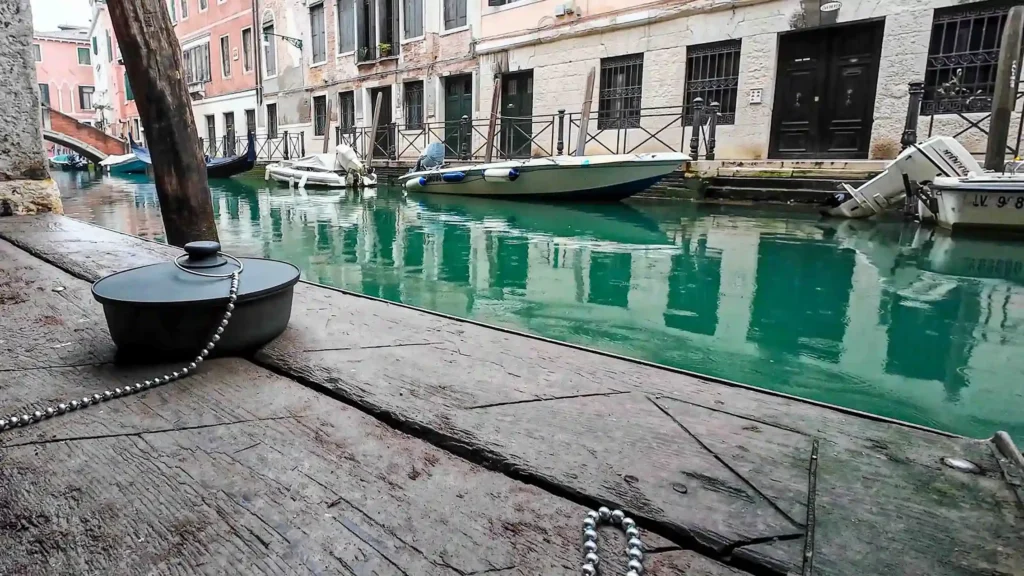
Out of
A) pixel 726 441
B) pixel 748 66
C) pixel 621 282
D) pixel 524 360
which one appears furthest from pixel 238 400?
pixel 748 66

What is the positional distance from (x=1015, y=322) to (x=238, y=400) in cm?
415

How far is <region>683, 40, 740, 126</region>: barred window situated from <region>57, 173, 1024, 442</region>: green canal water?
2.81 meters

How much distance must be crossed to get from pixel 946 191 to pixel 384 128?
13.4 meters

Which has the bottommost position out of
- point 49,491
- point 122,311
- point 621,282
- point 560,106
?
point 621,282

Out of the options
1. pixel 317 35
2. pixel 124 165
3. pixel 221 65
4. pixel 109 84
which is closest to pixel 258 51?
pixel 221 65

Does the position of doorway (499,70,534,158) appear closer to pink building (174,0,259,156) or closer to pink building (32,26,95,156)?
pink building (174,0,259,156)

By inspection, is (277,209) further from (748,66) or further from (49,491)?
(49,491)

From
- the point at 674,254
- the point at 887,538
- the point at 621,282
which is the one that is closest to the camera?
the point at 887,538

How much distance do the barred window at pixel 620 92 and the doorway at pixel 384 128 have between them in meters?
6.62

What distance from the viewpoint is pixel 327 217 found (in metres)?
9.21

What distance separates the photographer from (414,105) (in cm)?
1655

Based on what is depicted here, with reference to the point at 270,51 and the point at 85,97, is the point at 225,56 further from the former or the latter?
the point at 85,97

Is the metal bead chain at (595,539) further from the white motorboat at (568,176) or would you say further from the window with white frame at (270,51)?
the window with white frame at (270,51)

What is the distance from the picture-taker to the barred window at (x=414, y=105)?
16.3 meters
